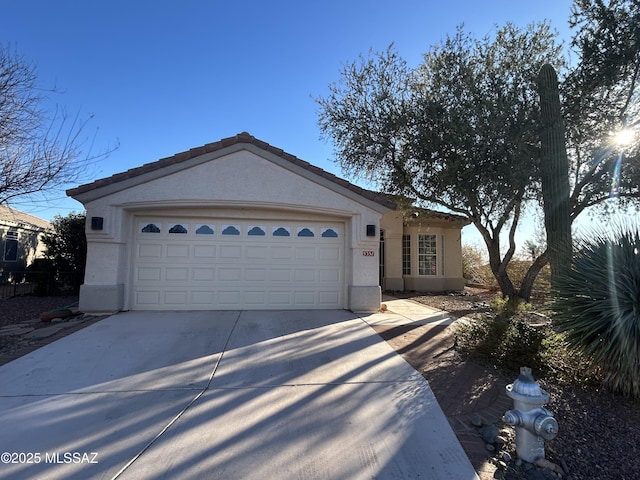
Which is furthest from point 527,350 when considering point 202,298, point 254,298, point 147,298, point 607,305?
point 147,298

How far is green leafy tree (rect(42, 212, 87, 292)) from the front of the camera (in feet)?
43.6

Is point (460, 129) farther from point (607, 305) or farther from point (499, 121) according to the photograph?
point (607, 305)

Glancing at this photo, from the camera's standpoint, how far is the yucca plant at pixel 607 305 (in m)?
4.00

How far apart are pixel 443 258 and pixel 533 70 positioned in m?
8.49

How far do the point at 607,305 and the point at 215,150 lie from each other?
26.7 ft

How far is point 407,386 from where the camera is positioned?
450 centimetres

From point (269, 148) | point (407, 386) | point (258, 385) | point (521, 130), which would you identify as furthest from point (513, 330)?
point (269, 148)

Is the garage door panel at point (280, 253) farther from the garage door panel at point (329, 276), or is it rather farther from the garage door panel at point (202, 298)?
the garage door panel at point (202, 298)

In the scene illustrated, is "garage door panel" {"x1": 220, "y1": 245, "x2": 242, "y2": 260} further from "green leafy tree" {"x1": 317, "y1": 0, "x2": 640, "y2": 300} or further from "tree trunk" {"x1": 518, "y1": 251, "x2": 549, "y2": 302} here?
"tree trunk" {"x1": 518, "y1": 251, "x2": 549, "y2": 302}

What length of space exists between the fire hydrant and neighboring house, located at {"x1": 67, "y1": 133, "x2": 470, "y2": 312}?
6.19m

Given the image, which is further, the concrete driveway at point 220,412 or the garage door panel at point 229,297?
the garage door panel at point 229,297

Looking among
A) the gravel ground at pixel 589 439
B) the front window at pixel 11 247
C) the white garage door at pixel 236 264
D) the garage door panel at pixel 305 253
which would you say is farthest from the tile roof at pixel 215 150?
the front window at pixel 11 247

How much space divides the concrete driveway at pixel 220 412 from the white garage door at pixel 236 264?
2623 millimetres

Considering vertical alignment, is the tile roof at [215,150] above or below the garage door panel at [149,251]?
above
